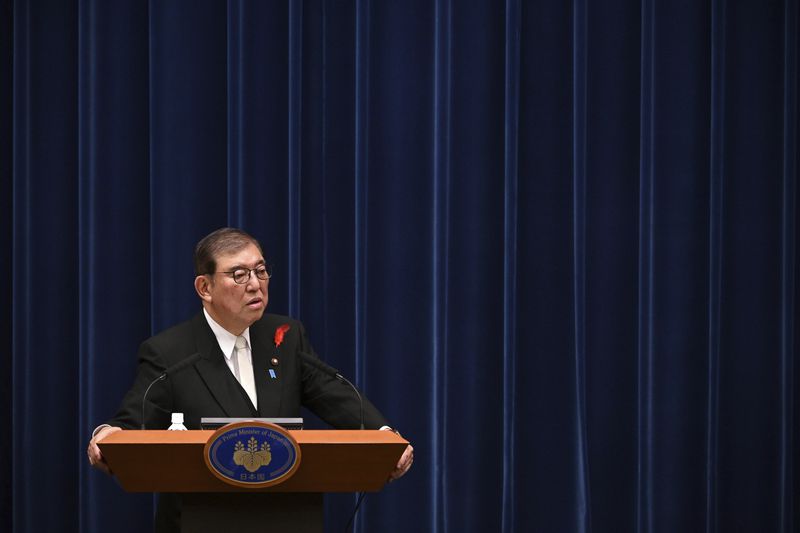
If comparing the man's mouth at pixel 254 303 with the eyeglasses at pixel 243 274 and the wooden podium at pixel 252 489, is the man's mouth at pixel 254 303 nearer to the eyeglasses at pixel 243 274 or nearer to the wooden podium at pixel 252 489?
the eyeglasses at pixel 243 274

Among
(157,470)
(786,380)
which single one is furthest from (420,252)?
(157,470)

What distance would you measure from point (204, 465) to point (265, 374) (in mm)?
611

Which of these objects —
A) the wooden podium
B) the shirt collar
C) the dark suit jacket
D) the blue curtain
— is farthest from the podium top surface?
the blue curtain

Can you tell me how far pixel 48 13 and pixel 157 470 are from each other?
7.71ft

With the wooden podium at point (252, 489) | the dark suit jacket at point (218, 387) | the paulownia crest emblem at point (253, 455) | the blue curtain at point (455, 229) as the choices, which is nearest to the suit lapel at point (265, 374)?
the dark suit jacket at point (218, 387)

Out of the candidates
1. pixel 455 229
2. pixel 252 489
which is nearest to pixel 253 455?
pixel 252 489

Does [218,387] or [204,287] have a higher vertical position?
[204,287]

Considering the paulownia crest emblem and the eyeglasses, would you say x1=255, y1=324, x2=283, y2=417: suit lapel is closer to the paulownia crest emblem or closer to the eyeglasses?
the eyeglasses

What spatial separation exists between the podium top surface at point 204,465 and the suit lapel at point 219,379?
42cm

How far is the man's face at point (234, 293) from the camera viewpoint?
2299 mm

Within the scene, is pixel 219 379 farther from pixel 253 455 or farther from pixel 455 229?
pixel 455 229

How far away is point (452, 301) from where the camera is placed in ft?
11.5

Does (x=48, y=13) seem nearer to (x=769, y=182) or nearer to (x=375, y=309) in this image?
(x=375, y=309)

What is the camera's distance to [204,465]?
173 cm
